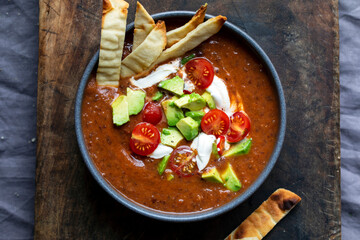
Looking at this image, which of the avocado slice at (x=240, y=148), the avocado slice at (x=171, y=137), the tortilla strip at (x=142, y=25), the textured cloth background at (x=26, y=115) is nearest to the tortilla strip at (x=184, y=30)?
the tortilla strip at (x=142, y=25)

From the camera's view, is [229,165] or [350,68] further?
[350,68]

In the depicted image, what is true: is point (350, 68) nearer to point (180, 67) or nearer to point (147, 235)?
point (180, 67)

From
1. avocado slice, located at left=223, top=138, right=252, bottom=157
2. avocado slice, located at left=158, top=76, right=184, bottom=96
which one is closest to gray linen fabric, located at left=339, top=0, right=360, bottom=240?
avocado slice, located at left=223, top=138, right=252, bottom=157

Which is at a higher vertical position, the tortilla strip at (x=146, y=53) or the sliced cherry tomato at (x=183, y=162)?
the tortilla strip at (x=146, y=53)

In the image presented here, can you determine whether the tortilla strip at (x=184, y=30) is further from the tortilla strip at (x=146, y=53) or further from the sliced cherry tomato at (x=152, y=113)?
the sliced cherry tomato at (x=152, y=113)

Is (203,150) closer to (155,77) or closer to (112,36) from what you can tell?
(155,77)

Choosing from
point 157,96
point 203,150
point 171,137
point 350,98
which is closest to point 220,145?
point 203,150

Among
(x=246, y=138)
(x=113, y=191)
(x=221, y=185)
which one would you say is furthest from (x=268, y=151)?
(x=113, y=191)
